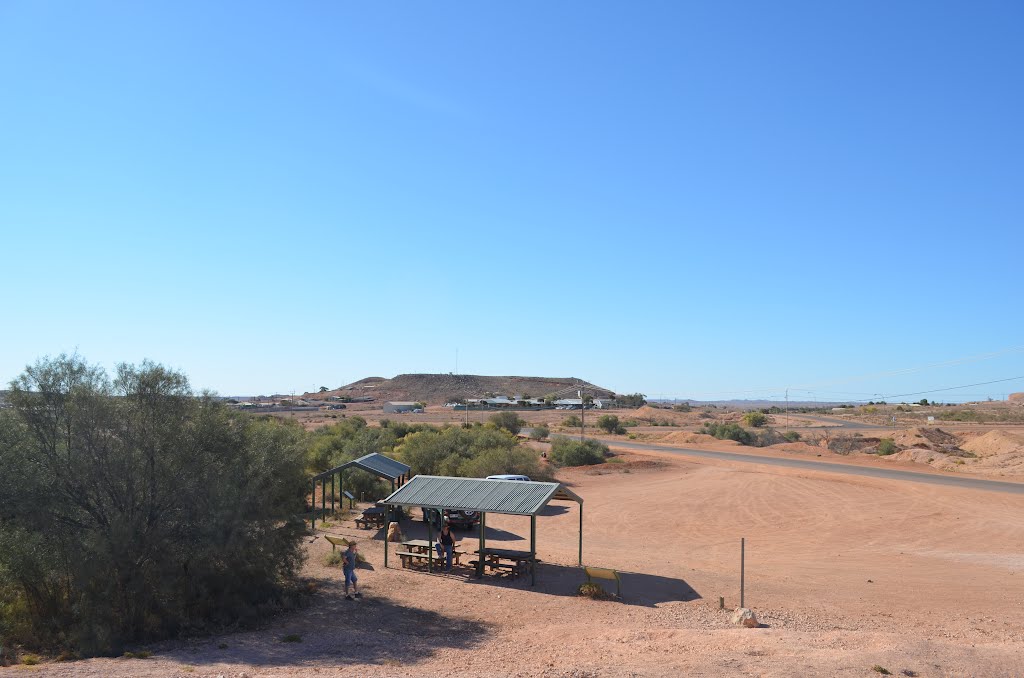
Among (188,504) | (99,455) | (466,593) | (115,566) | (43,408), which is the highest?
(43,408)

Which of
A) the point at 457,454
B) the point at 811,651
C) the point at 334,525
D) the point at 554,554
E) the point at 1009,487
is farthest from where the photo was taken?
the point at 457,454

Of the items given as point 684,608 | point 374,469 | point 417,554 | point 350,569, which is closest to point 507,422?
point 374,469

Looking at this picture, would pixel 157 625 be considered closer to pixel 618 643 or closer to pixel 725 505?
pixel 618 643

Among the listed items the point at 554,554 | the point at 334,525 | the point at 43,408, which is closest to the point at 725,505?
the point at 554,554

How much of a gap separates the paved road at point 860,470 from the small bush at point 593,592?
26471 millimetres

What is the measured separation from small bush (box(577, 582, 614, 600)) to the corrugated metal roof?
80.6 inches

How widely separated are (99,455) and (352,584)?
600 centimetres

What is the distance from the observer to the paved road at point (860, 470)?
3550 centimetres

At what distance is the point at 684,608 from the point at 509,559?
4745mm

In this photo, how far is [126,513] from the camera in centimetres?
1385

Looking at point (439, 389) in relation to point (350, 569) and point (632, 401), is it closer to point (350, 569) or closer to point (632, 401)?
point (632, 401)

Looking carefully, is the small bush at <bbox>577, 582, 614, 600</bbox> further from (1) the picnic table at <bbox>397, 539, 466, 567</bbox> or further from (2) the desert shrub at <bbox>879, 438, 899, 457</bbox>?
(2) the desert shrub at <bbox>879, 438, 899, 457</bbox>

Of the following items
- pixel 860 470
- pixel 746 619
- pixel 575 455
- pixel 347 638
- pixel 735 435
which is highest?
pixel 735 435

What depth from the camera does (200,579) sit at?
14.0 meters
